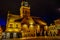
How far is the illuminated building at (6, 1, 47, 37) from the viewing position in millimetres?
31375

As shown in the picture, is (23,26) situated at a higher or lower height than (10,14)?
lower

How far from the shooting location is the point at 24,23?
3259 cm

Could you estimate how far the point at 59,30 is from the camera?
28000mm

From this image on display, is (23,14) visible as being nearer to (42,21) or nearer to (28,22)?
(28,22)

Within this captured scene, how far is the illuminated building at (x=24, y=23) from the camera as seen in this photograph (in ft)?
103

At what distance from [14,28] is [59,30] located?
11.0 metres

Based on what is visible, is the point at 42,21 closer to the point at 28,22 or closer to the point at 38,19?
the point at 38,19

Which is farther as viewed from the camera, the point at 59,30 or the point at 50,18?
the point at 50,18

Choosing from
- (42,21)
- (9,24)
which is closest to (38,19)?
(42,21)

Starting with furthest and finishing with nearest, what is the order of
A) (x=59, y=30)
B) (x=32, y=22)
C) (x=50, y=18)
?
(x=50, y=18), (x=32, y=22), (x=59, y=30)

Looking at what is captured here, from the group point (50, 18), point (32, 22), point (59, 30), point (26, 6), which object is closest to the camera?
point (59, 30)

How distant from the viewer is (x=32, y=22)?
112ft

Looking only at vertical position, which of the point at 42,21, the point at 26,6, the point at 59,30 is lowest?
the point at 59,30

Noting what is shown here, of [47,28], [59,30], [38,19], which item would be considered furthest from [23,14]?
[59,30]
